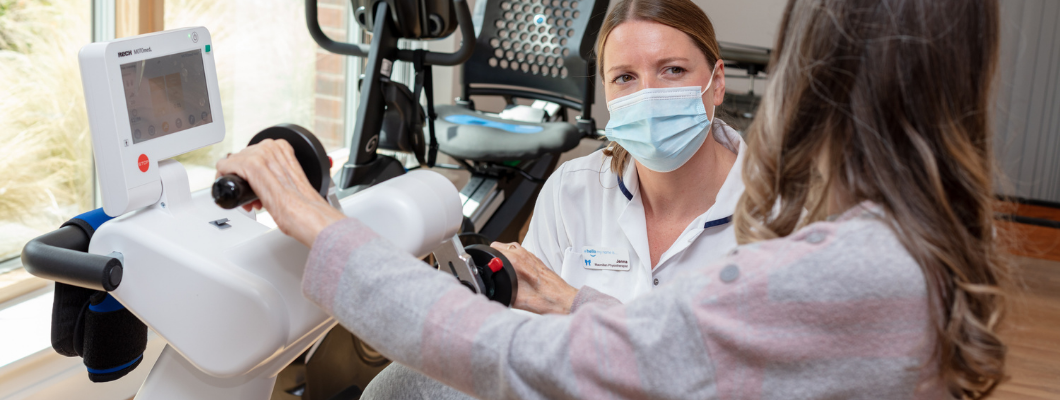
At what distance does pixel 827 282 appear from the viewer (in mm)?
678

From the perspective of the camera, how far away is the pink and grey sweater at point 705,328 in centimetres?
68

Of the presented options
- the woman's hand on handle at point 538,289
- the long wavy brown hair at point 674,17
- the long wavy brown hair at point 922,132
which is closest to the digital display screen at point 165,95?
the woman's hand on handle at point 538,289

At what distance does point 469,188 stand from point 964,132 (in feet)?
6.80

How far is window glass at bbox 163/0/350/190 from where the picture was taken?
2.90 metres

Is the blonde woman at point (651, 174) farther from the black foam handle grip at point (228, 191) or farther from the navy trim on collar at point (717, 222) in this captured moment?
the black foam handle grip at point (228, 191)

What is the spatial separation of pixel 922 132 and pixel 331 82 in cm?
332

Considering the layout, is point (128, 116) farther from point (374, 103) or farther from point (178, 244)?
point (374, 103)

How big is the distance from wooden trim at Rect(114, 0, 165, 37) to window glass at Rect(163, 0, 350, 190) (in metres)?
0.10

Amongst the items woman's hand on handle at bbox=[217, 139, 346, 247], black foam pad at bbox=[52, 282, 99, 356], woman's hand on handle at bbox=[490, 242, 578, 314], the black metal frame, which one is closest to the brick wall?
the black metal frame

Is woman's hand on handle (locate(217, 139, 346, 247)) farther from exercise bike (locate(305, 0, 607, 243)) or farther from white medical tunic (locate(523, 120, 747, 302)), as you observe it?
exercise bike (locate(305, 0, 607, 243))

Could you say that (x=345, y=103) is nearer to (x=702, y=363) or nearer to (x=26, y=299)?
(x=26, y=299)

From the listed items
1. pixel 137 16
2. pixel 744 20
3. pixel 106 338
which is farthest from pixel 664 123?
pixel 744 20

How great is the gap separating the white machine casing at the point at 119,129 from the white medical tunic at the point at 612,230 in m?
0.85

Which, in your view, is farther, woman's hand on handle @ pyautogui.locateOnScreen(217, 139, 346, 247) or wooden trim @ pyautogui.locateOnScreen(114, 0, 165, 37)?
wooden trim @ pyautogui.locateOnScreen(114, 0, 165, 37)
